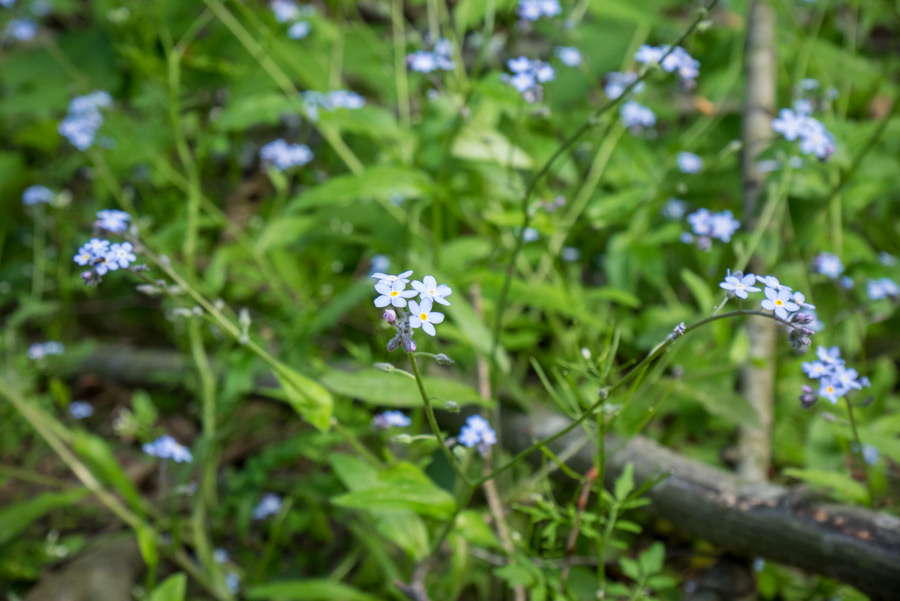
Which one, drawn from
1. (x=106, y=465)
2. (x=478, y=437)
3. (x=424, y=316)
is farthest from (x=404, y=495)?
(x=106, y=465)

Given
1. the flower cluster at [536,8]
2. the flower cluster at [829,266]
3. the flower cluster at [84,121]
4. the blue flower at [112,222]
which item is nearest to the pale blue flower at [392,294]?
the blue flower at [112,222]

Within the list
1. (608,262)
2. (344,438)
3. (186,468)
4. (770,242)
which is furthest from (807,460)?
(186,468)

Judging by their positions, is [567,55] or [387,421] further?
[567,55]

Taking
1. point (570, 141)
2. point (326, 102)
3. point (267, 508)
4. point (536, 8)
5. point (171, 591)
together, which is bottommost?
point (267, 508)

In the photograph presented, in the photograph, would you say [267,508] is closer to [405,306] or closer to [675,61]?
[405,306]

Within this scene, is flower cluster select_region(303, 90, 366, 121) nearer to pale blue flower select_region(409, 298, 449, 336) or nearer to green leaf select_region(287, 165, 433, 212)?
green leaf select_region(287, 165, 433, 212)

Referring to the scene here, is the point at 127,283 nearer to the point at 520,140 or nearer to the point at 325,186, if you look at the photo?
the point at 325,186
